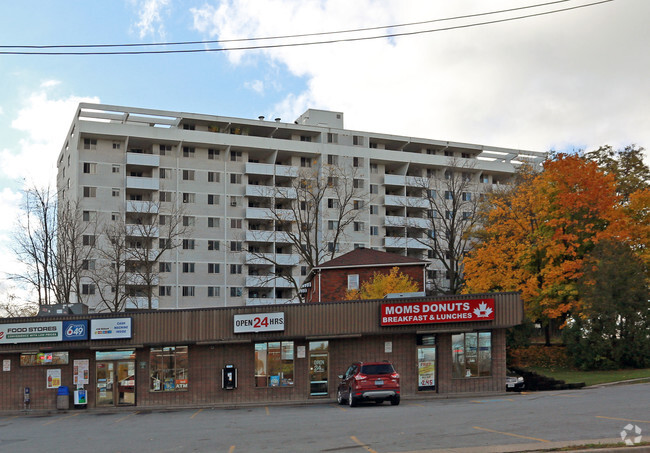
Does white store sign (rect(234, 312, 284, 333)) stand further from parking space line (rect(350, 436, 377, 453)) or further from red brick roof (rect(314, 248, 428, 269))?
red brick roof (rect(314, 248, 428, 269))

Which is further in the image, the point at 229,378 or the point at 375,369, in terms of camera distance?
the point at 229,378

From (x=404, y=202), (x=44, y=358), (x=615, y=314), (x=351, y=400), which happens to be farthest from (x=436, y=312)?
(x=404, y=202)

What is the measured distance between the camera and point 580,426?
1670 centimetres

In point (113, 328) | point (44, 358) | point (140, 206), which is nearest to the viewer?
point (113, 328)

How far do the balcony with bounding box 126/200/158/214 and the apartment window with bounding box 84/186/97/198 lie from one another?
4090mm

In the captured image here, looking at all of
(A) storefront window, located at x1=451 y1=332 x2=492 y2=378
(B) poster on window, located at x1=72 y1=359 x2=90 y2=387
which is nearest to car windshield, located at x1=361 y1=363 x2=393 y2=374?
(A) storefront window, located at x1=451 y1=332 x2=492 y2=378

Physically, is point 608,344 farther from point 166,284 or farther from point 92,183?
point 92,183

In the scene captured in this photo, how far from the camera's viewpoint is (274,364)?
3475 centimetres

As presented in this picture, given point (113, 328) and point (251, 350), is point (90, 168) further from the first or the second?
point (251, 350)

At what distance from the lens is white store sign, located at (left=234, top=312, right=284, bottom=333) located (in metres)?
33.9

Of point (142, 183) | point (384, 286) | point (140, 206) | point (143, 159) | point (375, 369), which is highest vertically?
point (143, 159)

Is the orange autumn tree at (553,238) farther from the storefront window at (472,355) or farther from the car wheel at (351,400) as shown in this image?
the car wheel at (351,400)

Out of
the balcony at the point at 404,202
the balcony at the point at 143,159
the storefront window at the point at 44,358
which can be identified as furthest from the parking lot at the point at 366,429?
the balcony at the point at 404,202

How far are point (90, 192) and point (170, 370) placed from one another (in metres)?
50.8
